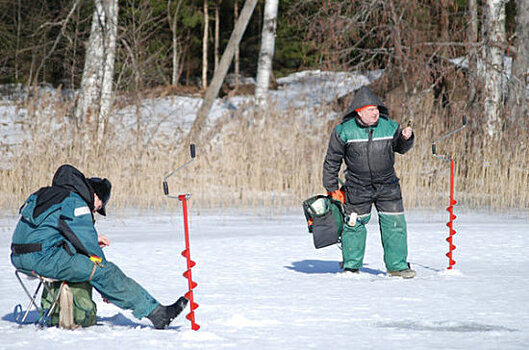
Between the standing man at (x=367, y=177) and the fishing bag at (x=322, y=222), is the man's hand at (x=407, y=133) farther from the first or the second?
the fishing bag at (x=322, y=222)

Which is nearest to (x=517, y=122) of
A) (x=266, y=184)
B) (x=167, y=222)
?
(x=266, y=184)

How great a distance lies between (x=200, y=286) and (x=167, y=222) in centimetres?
387

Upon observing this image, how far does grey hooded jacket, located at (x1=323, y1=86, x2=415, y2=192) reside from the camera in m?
5.73

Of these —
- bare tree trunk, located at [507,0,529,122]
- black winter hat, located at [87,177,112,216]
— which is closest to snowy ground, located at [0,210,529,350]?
black winter hat, located at [87,177,112,216]

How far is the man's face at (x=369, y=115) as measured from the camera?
5707mm

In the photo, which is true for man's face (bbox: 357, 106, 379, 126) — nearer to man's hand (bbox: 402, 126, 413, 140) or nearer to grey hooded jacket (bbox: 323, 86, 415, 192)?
grey hooded jacket (bbox: 323, 86, 415, 192)

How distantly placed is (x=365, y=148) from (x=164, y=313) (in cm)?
224

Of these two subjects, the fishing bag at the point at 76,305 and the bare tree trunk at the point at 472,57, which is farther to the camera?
the bare tree trunk at the point at 472,57

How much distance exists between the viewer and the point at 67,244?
395 centimetres

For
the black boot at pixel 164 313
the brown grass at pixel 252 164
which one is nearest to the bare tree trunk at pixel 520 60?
the brown grass at pixel 252 164

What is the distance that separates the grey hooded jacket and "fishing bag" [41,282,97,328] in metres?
2.29

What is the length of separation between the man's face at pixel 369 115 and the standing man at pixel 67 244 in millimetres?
2369

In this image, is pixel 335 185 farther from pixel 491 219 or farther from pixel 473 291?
pixel 491 219

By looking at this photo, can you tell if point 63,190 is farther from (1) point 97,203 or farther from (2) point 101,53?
(2) point 101,53
